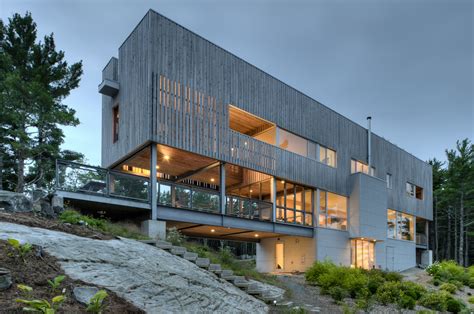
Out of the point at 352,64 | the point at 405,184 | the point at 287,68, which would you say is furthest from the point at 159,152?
the point at 287,68

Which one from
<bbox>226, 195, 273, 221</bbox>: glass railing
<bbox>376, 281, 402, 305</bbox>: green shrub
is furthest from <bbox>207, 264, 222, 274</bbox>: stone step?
<bbox>226, 195, 273, 221</bbox>: glass railing

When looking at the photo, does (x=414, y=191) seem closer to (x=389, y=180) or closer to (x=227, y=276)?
(x=389, y=180)

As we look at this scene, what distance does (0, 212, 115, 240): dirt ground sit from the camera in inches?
315

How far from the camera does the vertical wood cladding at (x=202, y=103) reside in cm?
1383

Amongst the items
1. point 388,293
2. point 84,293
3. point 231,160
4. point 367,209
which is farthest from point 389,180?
point 84,293

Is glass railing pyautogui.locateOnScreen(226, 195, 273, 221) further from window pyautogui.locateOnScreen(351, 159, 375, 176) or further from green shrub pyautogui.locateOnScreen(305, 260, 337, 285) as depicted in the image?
window pyautogui.locateOnScreen(351, 159, 375, 176)

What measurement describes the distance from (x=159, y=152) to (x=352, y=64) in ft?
274

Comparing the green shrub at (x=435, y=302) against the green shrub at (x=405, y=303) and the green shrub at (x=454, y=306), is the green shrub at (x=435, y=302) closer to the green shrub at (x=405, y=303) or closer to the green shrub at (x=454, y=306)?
the green shrub at (x=454, y=306)

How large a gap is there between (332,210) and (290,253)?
3429 mm

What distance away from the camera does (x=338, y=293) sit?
1101 centimetres

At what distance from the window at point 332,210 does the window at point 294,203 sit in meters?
0.79

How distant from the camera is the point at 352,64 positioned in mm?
89625

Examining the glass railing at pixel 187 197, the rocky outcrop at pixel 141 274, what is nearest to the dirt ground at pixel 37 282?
the rocky outcrop at pixel 141 274

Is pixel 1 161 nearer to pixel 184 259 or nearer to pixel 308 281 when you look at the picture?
pixel 184 259
